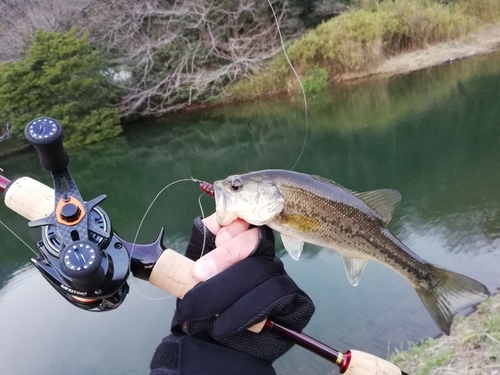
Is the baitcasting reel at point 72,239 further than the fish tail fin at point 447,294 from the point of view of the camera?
No

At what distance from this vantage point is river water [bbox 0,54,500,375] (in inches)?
230

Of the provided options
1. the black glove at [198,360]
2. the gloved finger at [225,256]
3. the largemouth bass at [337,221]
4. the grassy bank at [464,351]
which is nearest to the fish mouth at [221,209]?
the largemouth bass at [337,221]

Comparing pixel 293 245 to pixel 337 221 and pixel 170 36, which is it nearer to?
pixel 337 221

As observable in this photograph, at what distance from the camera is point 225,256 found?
81.6 inches

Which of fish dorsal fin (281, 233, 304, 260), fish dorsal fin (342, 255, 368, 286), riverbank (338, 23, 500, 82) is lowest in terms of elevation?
riverbank (338, 23, 500, 82)

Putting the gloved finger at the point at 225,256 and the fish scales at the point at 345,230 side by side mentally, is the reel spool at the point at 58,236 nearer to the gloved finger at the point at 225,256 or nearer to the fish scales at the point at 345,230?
the gloved finger at the point at 225,256

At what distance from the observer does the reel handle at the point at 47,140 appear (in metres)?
1.92

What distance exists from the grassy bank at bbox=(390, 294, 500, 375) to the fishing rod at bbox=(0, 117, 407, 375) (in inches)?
65.6

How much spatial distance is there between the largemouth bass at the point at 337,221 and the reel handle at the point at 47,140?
748 millimetres

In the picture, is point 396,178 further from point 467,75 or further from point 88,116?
point 88,116

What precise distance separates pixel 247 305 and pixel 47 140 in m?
1.12

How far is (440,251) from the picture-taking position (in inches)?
259

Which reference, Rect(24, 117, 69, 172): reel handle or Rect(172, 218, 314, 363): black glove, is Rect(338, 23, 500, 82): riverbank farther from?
Rect(24, 117, 69, 172): reel handle

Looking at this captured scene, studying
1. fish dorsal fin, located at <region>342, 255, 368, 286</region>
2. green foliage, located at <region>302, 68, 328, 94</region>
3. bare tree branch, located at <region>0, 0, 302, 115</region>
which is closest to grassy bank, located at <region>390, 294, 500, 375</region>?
fish dorsal fin, located at <region>342, 255, 368, 286</region>
